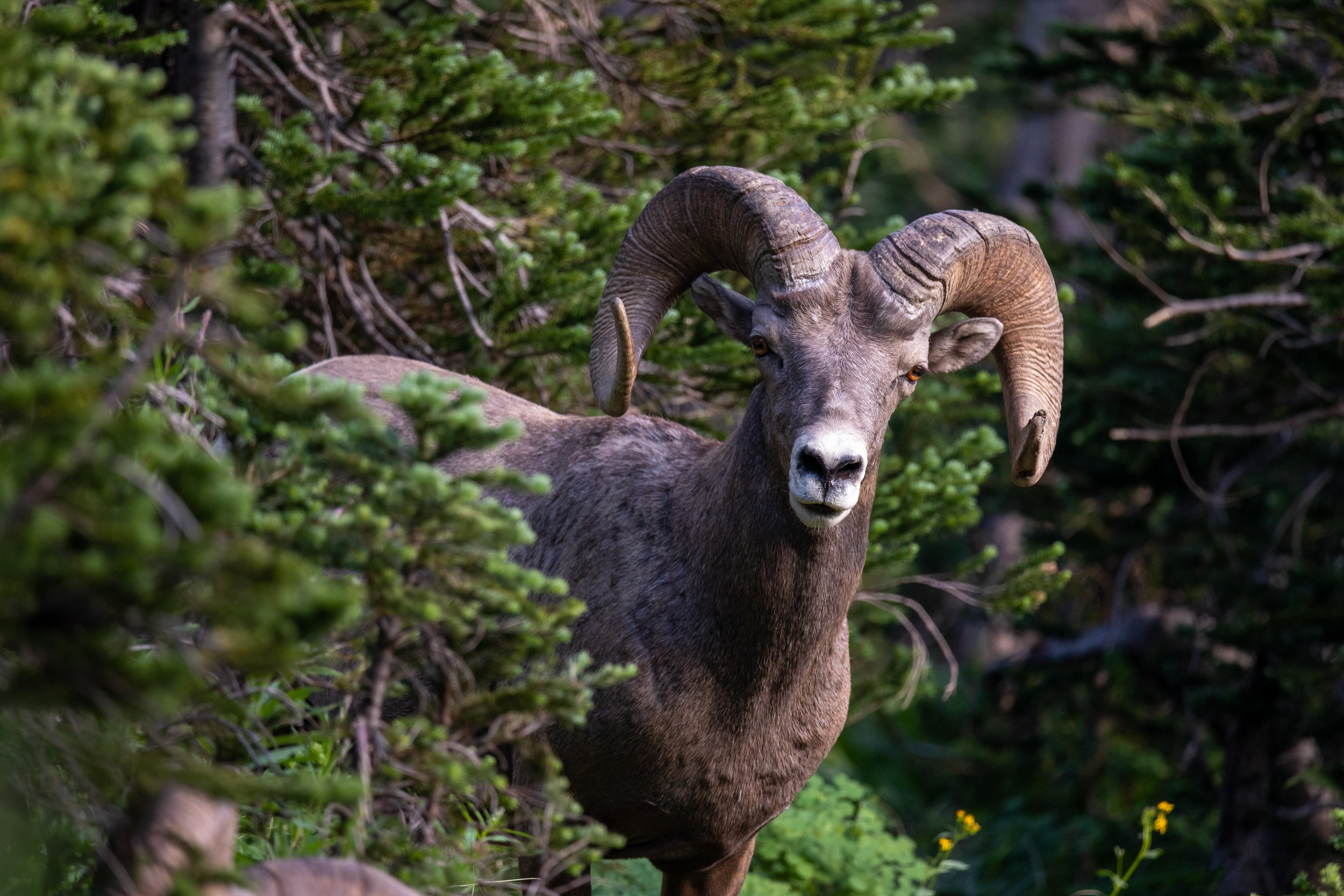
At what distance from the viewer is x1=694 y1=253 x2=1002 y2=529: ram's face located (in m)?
4.46

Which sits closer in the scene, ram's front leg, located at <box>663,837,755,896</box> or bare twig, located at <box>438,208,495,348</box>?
ram's front leg, located at <box>663,837,755,896</box>

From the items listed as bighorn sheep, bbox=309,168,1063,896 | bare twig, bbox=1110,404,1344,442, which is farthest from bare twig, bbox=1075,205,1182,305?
bighorn sheep, bbox=309,168,1063,896

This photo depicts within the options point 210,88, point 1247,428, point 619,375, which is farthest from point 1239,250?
point 210,88

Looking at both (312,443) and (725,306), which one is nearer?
(312,443)

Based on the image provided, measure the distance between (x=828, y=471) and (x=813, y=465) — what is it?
0.06 metres

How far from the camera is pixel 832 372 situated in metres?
4.83

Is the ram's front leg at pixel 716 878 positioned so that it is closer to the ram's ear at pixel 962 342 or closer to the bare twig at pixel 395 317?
the ram's ear at pixel 962 342

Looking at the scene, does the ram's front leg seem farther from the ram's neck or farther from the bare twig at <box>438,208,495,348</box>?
the bare twig at <box>438,208,495,348</box>

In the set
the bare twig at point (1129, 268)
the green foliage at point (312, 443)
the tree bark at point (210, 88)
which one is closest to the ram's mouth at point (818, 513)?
the green foliage at point (312, 443)

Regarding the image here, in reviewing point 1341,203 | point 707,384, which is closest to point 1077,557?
point 1341,203

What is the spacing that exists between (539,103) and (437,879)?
4.36m

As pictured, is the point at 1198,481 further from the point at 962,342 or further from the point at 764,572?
the point at 764,572

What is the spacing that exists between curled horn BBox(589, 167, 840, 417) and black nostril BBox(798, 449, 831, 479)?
0.98 metres

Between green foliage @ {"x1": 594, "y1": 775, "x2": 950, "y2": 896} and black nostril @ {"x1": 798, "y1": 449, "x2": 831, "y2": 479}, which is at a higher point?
black nostril @ {"x1": 798, "y1": 449, "x2": 831, "y2": 479}
